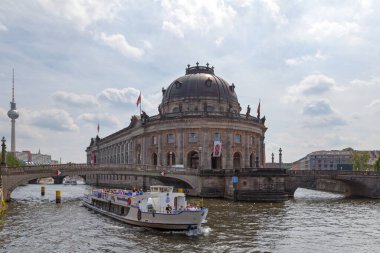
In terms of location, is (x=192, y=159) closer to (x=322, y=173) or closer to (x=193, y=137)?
(x=193, y=137)

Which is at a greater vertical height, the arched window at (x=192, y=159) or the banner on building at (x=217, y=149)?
the banner on building at (x=217, y=149)

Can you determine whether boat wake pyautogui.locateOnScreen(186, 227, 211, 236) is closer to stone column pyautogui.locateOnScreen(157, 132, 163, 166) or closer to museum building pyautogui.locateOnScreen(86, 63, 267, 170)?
museum building pyautogui.locateOnScreen(86, 63, 267, 170)

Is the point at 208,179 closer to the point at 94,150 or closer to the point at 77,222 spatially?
the point at 77,222

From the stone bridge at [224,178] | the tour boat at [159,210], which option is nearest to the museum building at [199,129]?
the stone bridge at [224,178]

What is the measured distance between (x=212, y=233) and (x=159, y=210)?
577 centimetres

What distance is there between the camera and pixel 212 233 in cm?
3659

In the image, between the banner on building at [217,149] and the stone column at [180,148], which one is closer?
the banner on building at [217,149]

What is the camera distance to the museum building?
291ft

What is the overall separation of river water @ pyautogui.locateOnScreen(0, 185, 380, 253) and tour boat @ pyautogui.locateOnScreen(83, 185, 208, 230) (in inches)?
28.7

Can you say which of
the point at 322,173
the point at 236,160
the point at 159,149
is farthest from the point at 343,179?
the point at 159,149

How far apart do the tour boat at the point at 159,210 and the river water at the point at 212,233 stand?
0.73m

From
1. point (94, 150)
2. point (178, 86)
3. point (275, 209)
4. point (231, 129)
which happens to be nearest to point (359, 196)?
point (231, 129)

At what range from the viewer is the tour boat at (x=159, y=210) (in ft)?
121

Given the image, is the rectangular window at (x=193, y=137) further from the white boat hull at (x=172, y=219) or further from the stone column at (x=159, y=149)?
the white boat hull at (x=172, y=219)
